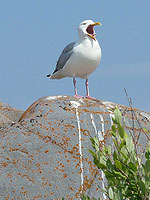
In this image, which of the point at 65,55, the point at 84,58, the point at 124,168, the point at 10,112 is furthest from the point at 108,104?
the point at 124,168

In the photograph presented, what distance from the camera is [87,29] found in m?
11.0

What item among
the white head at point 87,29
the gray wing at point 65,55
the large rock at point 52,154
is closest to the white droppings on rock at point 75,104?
the large rock at point 52,154

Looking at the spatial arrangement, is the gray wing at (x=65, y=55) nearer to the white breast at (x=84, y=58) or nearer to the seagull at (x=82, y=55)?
the seagull at (x=82, y=55)

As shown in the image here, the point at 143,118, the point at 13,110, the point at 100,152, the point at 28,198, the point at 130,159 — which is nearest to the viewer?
the point at 130,159

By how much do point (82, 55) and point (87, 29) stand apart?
0.87 meters

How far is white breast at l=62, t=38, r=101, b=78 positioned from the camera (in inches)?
417

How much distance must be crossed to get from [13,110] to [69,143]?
5.47m

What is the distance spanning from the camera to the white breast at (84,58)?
10594 millimetres

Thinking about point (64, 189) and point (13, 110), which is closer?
point (64, 189)

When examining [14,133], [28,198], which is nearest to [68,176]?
[28,198]

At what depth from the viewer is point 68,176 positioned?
834 cm

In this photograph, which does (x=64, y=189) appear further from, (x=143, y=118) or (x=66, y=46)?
(x=66, y=46)

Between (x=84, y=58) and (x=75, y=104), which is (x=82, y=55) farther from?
(x=75, y=104)

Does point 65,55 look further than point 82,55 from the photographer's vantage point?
Yes
